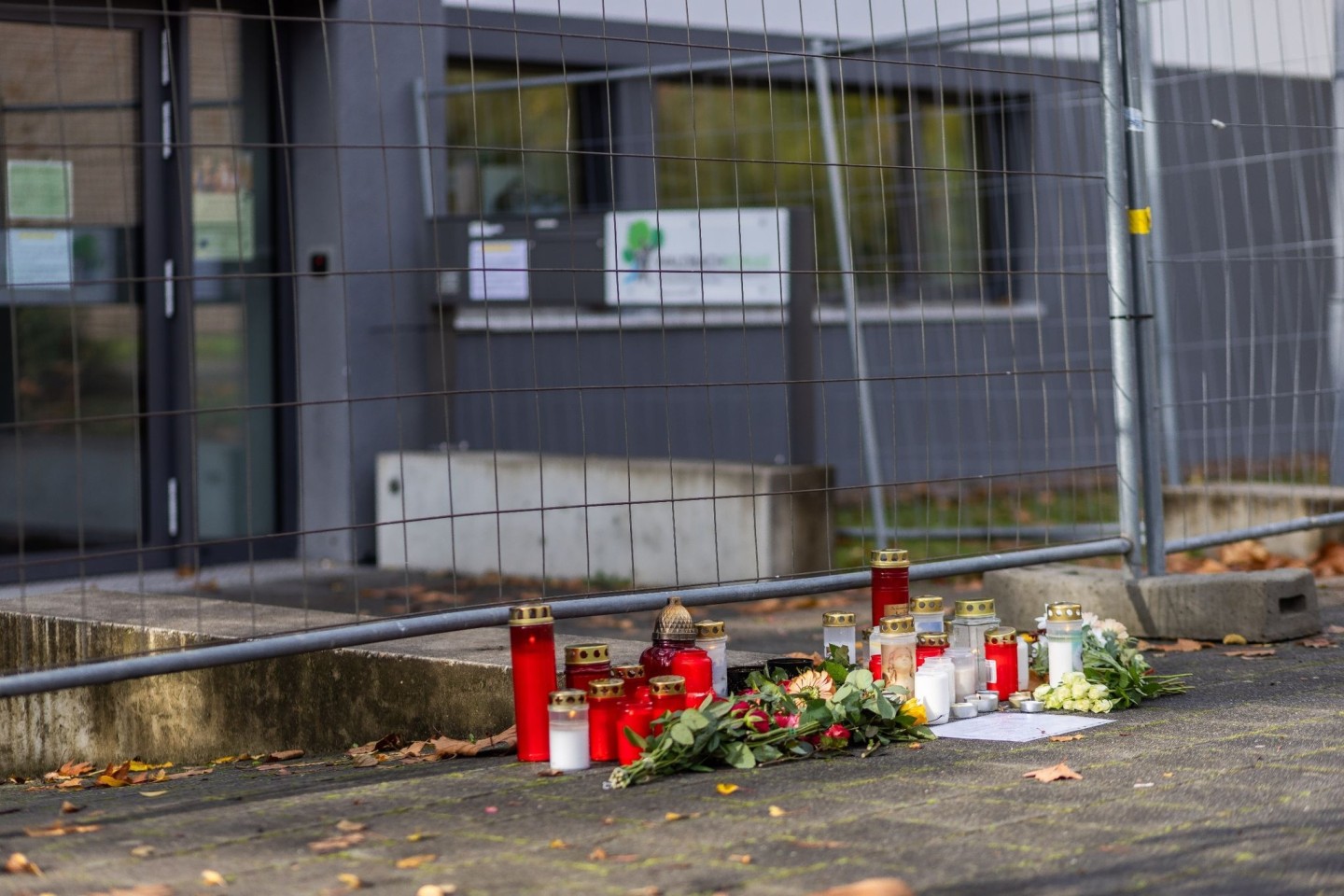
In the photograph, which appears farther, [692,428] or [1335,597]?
[692,428]

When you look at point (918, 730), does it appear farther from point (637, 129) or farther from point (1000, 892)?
point (637, 129)

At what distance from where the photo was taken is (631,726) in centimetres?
450

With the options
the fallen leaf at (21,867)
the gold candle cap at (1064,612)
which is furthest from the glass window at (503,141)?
the fallen leaf at (21,867)

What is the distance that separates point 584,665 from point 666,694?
0.90 feet

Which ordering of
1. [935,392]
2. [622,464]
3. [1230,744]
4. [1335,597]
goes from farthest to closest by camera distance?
[935,392], [622,464], [1335,597], [1230,744]

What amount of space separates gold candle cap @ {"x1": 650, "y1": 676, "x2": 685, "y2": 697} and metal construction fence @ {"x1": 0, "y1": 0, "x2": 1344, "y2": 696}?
183cm

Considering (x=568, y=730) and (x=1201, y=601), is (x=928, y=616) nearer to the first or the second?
(x=568, y=730)

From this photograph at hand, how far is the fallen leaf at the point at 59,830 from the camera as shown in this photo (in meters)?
3.98

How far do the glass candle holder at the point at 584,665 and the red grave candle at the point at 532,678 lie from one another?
0.07 m

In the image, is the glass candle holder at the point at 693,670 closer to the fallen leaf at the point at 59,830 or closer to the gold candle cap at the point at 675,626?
the gold candle cap at the point at 675,626

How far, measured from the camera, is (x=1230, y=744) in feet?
15.3

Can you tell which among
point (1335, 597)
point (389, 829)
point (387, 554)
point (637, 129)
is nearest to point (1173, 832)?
point (389, 829)

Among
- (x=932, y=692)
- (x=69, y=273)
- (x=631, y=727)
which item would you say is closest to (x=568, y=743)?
(x=631, y=727)

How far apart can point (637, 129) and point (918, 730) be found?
8.94m
